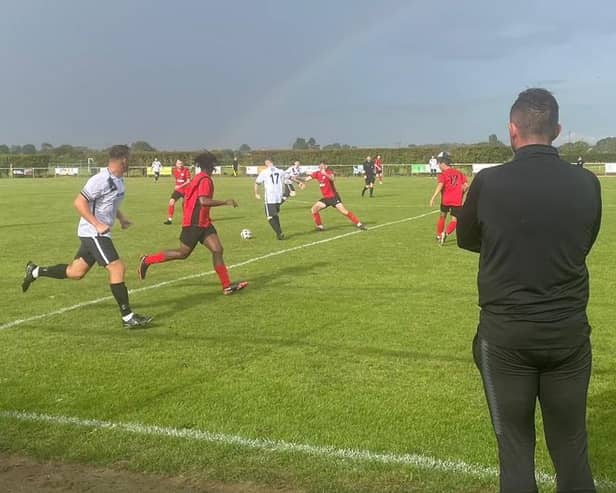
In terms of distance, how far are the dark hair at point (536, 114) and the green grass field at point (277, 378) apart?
2.18 meters

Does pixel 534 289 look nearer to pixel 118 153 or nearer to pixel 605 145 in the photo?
pixel 118 153

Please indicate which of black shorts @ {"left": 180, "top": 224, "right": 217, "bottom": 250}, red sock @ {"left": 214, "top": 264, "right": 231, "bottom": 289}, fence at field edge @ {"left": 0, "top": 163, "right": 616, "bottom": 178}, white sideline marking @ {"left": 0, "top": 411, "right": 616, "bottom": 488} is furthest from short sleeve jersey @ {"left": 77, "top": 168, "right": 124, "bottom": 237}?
fence at field edge @ {"left": 0, "top": 163, "right": 616, "bottom": 178}

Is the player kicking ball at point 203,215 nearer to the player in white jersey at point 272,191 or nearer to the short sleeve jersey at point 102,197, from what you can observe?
the short sleeve jersey at point 102,197

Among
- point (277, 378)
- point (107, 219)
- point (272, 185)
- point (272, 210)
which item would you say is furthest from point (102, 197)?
point (272, 185)

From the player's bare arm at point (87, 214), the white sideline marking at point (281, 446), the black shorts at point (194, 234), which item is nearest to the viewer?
the white sideline marking at point (281, 446)

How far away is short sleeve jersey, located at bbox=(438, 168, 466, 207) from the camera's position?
14.9 metres

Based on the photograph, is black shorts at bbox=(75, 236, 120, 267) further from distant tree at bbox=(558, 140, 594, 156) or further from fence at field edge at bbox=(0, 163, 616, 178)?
distant tree at bbox=(558, 140, 594, 156)

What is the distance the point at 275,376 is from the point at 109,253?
2970 millimetres

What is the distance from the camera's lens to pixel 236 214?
23.7 metres

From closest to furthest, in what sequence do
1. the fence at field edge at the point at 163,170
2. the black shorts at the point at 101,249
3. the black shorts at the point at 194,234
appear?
the black shorts at the point at 101,249 → the black shorts at the point at 194,234 → the fence at field edge at the point at 163,170

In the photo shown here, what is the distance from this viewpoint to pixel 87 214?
25.2 feet

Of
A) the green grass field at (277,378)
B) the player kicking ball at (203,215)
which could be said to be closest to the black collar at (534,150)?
the green grass field at (277,378)

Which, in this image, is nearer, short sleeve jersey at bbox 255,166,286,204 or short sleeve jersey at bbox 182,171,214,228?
short sleeve jersey at bbox 182,171,214,228

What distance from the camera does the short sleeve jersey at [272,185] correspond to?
681 inches
